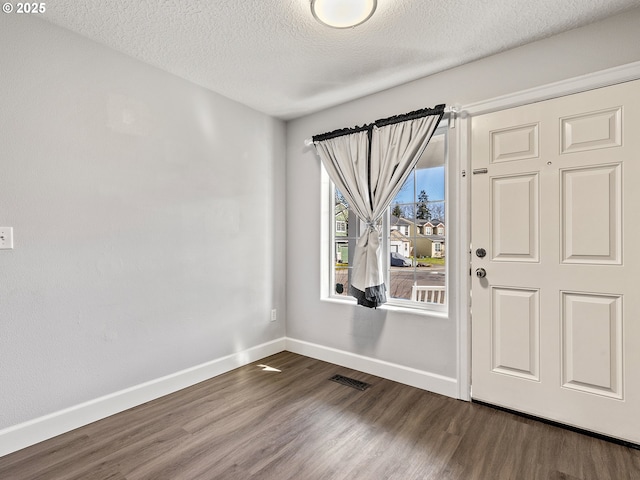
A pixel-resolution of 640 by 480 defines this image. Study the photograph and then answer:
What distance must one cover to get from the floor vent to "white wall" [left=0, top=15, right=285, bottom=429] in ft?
2.98

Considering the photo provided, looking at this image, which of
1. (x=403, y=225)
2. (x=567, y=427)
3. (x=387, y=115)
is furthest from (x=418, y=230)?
(x=567, y=427)

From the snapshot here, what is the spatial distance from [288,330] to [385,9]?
9.49 ft

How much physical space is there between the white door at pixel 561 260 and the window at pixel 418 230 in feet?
1.03

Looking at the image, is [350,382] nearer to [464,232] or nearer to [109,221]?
[464,232]

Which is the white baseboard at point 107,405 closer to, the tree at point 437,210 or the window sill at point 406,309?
the window sill at point 406,309

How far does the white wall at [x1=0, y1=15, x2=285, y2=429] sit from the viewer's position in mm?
1833

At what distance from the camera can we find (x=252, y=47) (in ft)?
7.09

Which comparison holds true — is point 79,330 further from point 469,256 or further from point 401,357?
point 469,256

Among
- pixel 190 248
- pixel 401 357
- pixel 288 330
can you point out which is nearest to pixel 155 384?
pixel 190 248

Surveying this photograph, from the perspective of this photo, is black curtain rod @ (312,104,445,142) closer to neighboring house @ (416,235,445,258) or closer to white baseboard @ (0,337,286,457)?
neighboring house @ (416,235,445,258)

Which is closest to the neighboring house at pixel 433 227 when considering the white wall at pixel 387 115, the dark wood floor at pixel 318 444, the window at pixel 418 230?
the window at pixel 418 230

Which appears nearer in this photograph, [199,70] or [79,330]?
[79,330]

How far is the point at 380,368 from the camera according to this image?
9.05 ft

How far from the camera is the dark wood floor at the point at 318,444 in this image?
1.64 m
